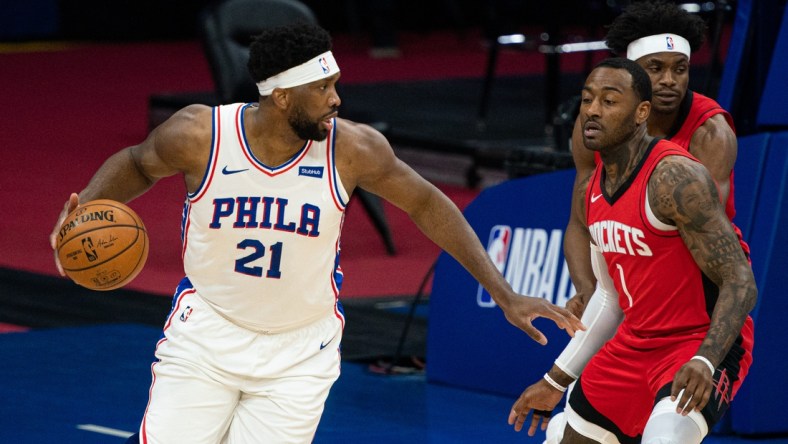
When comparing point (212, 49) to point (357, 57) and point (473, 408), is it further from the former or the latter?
point (357, 57)

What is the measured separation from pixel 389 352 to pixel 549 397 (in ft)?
11.3

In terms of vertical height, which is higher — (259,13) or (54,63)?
(259,13)

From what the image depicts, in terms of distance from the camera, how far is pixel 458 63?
20.1 m

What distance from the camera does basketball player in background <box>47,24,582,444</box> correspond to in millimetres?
4754

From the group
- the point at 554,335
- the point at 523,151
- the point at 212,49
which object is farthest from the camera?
the point at 212,49

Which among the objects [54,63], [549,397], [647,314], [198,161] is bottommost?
[54,63]

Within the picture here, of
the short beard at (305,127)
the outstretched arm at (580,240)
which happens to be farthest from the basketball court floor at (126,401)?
the short beard at (305,127)

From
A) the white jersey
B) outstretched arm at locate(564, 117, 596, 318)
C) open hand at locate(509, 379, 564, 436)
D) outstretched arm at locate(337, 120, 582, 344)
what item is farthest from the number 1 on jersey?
outstretched arm at locate(564, 117, 596, 318)

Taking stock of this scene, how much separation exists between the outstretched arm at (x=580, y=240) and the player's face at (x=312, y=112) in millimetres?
1074

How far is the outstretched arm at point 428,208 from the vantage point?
4840mm

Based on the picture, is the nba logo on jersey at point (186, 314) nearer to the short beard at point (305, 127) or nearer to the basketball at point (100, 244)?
the basketball at point (100, 244)

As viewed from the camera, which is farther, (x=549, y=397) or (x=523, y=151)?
(x=523, y=151)

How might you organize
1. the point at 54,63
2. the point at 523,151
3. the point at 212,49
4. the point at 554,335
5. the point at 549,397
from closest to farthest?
the point at 549,397
the point at 554,335
the point at 523,151
the point at 212,49
the point at 54,63

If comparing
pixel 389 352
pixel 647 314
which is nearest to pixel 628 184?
pixel 647 314
